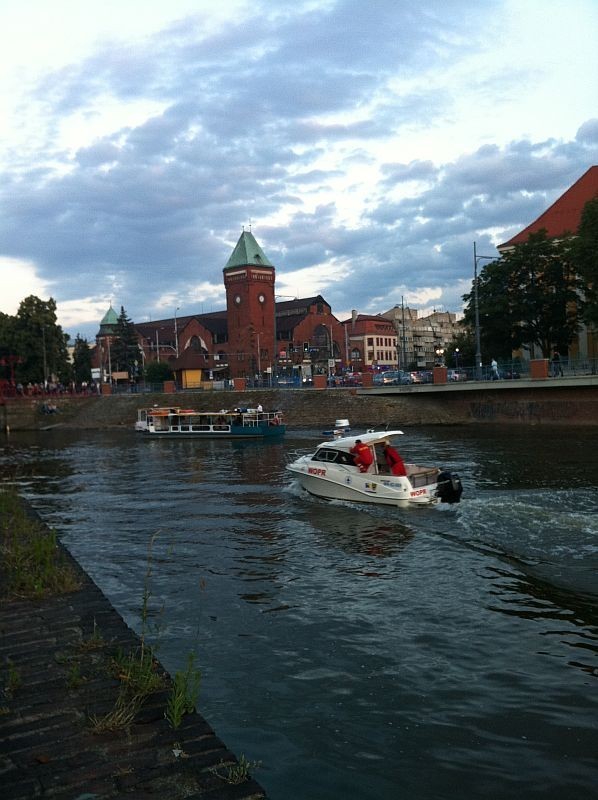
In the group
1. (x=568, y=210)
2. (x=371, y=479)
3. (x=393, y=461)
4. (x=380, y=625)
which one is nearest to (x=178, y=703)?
(x=380, y=625)

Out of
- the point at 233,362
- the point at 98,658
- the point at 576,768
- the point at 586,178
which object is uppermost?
the point at 586,178

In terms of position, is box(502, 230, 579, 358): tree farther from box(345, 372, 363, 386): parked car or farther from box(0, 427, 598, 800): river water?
box(0, 427, 598, 800): river water

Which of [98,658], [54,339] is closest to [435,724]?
[98,658]

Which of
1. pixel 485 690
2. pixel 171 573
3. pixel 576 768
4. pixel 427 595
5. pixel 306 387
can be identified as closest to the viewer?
pixel 576 768

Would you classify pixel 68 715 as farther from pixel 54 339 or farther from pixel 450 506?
pixel 54 339

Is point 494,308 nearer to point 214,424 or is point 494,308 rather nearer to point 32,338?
point 214,424

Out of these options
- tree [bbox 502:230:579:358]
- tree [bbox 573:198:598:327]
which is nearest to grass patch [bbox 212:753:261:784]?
tree [bbox 573:198:598:327]

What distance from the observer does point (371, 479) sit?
23953 mm

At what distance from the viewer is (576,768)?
7910mm

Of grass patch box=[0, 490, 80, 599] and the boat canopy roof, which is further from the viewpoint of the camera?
the boat canopy roof

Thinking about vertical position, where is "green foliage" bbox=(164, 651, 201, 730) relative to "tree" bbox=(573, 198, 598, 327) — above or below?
below

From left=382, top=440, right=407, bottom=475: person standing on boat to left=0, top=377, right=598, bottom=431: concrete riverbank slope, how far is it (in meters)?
32.1

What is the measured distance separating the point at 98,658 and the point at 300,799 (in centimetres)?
335

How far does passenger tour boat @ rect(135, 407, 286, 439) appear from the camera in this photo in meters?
56.3
